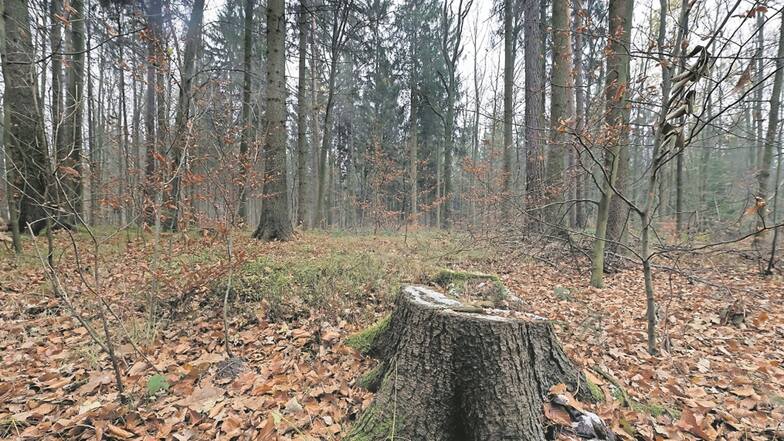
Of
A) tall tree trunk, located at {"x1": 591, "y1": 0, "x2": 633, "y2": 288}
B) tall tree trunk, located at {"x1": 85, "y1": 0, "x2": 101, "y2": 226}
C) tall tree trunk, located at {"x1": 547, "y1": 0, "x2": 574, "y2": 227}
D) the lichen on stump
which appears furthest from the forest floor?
tall tree trunk, located at {"x1": 547, "y1": 0, "x2": 574, "y2": 227}

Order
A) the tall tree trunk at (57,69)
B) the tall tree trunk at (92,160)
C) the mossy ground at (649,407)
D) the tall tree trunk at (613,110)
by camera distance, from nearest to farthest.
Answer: the mossy ground at (649,407) → the tall tree trunk at (57,69) → the tall tree trunk at (613,110) → the tall tree trunk at (92,160)

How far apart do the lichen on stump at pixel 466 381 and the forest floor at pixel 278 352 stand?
327 millimetres

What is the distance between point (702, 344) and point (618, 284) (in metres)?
1.90

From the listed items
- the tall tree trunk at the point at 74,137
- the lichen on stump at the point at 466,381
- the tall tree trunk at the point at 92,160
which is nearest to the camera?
the lichen on stump at the point at 466,381

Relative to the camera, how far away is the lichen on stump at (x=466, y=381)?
1.70 meters

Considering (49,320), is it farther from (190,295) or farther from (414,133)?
(414,133)

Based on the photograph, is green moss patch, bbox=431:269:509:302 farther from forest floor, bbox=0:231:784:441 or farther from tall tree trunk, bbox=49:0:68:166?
tall tree trunk, bbox=49:0:68:166

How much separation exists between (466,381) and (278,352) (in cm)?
166

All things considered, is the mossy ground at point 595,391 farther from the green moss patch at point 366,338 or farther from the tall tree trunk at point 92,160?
the tall tree trunk at point 92,160

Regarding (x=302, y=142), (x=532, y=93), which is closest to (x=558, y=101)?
(x=532, y=93)

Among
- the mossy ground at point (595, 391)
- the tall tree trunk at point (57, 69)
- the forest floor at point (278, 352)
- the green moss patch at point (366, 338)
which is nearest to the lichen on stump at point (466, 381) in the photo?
the mossy ground at point (595, 391)

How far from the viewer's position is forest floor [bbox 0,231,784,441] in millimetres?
1917

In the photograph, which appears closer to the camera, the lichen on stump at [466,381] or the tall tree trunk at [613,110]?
the lichen on stump at [466,381]

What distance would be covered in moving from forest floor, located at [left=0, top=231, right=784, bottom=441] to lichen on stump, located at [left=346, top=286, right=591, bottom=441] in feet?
1.07
